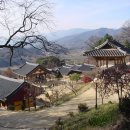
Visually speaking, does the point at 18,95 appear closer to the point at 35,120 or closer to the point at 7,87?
the point at 7,87

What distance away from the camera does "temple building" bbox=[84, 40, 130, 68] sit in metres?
26.7

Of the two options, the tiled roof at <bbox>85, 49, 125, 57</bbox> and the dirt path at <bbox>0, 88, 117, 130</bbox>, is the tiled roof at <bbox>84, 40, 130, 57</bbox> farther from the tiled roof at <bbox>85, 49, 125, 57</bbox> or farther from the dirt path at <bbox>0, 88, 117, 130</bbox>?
Result: the dirt path at <bbox>0, 88, 117, 130</bbox>

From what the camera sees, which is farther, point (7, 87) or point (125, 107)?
point (7, 87)

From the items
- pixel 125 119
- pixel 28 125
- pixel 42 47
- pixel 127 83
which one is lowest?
pixel 28 125

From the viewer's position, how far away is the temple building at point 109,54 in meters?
26.7

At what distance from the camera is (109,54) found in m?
26.9

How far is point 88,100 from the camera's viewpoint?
24.1m

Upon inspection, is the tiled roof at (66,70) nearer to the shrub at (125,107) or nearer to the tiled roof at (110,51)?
the tiled roof at (110,51)

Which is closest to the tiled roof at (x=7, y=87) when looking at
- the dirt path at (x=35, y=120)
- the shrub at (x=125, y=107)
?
the dirt path at (x=35, y=120)

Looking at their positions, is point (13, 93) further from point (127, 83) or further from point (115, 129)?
point (115, 129)

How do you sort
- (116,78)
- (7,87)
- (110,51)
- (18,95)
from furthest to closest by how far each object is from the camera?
(7,87), (18,95), (110,51), (116,78)

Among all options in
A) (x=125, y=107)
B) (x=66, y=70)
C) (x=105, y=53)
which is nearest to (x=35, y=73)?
(x=66, y=70)

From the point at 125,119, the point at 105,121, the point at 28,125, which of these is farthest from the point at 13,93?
the point at 125,119

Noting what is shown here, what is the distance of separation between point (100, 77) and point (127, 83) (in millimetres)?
1577
